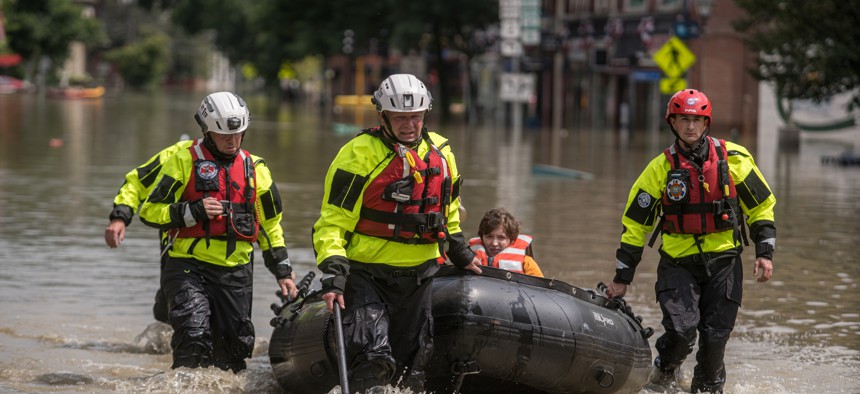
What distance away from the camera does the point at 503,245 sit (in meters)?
8.73

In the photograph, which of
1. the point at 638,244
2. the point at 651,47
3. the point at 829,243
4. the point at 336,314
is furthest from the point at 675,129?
the point at 651,47

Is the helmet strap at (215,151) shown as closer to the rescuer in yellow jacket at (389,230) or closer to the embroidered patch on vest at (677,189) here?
the rescuer in yellow jacket at (389,230)

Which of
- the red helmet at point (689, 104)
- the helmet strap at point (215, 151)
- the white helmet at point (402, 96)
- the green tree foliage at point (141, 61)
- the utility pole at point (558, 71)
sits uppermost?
the white helmet at point (402, 96)

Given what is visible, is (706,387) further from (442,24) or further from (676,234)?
(442,24)

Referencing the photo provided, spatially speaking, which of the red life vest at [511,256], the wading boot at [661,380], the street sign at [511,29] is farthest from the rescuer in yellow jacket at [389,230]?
the street sign at [511,29]

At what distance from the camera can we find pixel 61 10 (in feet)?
289

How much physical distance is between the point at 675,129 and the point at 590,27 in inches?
1820

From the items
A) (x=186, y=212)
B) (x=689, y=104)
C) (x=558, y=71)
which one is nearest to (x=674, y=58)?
(x=689, y=104)

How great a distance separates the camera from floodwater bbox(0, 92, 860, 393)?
8.73 m

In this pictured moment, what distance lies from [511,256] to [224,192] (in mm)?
1823

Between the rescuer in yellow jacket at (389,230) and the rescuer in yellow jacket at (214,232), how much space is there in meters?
1.05

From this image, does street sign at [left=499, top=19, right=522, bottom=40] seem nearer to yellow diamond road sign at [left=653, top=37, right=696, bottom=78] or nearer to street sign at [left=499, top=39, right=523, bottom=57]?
street sign at [left=499, top=39, right=523, bottom=57]

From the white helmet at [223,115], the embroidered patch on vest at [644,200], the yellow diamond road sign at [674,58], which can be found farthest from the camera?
the yellow diamond road sign at [674,58]

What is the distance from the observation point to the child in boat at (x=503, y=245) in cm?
865
